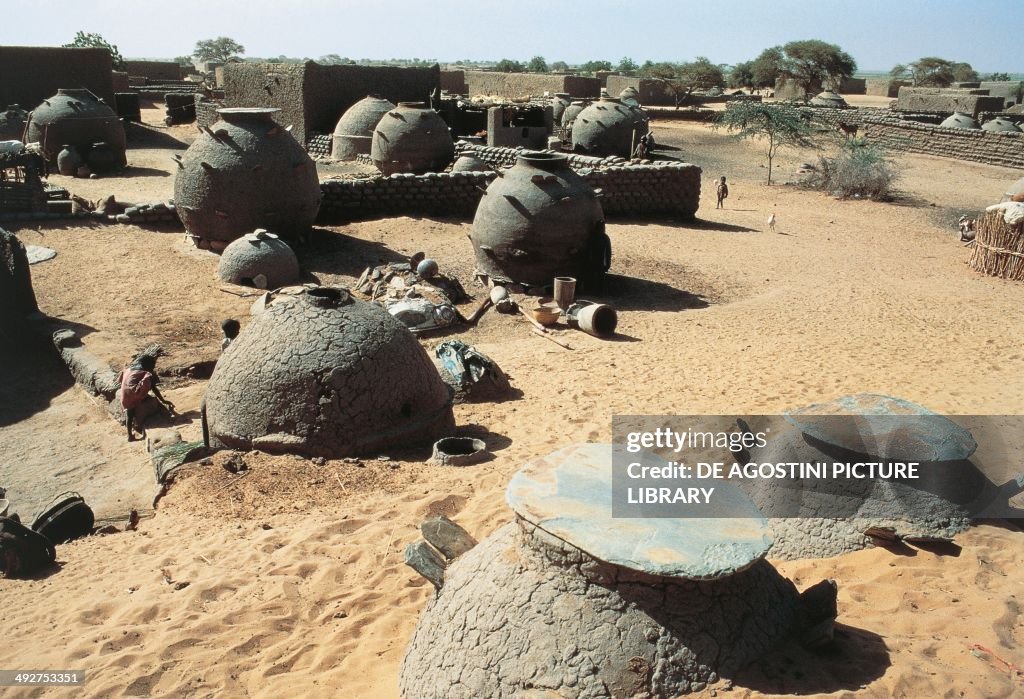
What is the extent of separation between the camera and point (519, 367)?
29.2 ft

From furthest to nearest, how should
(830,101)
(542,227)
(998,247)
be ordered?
(830,101), (998,247), (542,227)

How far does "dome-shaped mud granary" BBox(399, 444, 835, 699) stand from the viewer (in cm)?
299

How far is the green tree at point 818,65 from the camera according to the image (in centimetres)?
4916

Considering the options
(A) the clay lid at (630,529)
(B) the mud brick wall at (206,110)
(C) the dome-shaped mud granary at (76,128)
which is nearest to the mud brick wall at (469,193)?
(C) the dome-shaped mud granary at (76,128)

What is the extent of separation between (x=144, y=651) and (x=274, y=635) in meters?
0.62

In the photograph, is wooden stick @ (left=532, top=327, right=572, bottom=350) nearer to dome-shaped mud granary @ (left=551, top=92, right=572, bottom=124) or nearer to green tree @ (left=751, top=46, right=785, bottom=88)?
dome-shaped mud granary @ (left=551, top=92, right=572, bottom=124)

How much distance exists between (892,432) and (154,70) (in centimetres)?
4438

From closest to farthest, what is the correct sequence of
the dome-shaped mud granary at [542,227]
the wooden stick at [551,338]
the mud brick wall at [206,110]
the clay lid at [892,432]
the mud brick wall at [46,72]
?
the clay lid at [892,432] < the wooden stick at [551,338] < the dome-shaped mud granary at [542,227] < the mud brick wall at [46,72] < the mud brick wall at [206,110]

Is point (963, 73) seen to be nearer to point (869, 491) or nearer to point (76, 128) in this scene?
point (76, 128)

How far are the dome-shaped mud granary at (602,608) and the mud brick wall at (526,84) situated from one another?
34341mm

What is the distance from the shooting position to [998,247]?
13.1 metres

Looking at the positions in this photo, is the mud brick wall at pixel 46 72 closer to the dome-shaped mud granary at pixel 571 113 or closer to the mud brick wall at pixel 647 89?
the dome-shaped mud granary at pixel 571 113

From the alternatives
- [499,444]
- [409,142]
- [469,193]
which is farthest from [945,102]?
[499,444]

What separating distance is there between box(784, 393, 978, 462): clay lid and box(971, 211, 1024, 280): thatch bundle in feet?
28.3
